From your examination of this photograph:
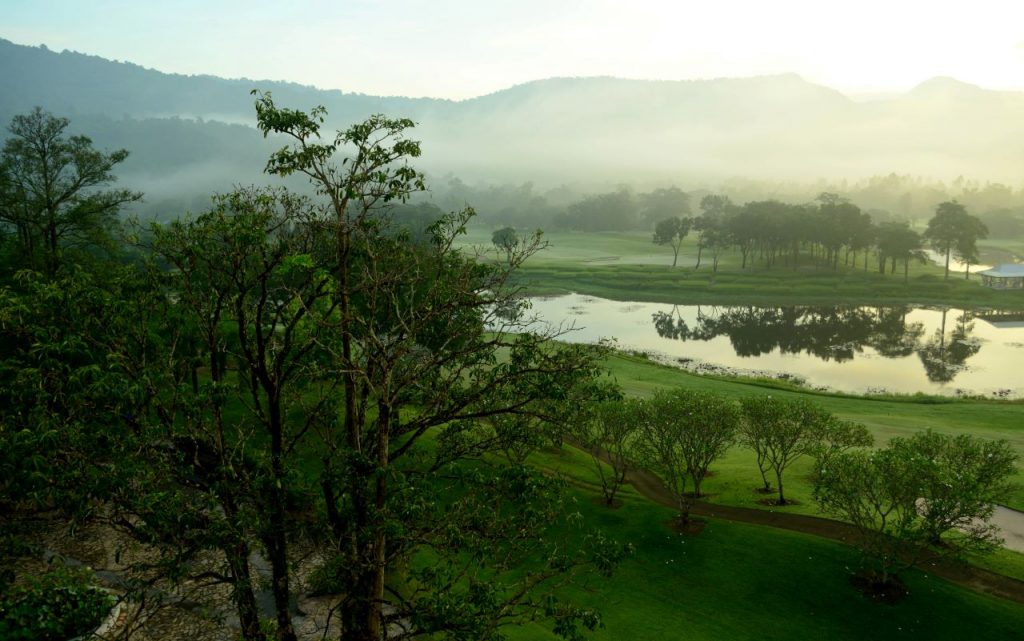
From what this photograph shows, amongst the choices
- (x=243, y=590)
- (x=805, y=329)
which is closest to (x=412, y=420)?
(x=243, y=590)

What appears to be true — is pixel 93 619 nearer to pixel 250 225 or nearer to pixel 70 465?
pixel 70 465

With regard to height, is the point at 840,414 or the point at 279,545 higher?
the point at 279,545

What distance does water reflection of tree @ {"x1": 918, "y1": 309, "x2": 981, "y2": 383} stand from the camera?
7138 centimetres

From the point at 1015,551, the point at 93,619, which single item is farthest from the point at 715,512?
the point at 93,619

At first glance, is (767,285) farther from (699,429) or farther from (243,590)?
(243,590)

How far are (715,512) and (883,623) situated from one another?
959 cm

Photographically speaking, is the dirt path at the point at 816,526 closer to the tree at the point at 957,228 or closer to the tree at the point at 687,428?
the tree at the point at 687,428

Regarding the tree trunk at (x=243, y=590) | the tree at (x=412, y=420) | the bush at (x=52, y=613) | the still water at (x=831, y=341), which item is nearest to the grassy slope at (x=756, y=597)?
the tree at (x=412, y=420)

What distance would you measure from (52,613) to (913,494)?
2826 centimetres

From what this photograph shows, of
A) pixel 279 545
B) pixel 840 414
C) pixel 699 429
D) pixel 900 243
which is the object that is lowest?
pixel 840 414

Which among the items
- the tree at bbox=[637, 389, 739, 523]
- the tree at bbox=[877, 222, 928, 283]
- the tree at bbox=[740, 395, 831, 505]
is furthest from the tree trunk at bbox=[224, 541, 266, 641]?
the tree at bbox=[877, 222, 928, 283]

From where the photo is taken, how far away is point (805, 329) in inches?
3757

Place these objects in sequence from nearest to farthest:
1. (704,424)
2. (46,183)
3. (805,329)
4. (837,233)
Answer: (704,424)
(46,183)
(805,329)
(837,233)

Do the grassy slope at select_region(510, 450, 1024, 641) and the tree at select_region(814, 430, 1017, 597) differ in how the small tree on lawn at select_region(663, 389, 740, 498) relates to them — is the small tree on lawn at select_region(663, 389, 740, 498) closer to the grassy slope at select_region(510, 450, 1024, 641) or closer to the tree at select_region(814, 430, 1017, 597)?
the grassy slope at select_region(510, 450, 1024, 641)
